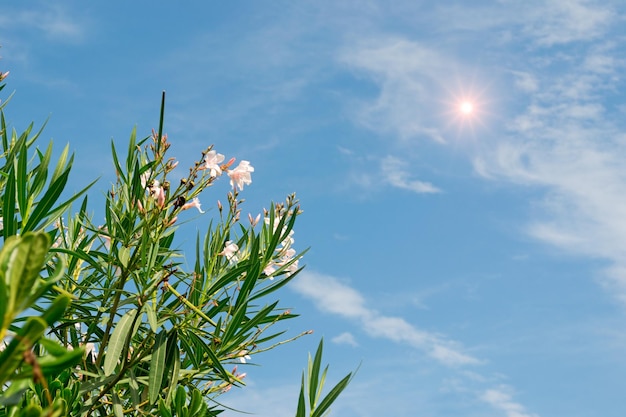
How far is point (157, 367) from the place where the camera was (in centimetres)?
260

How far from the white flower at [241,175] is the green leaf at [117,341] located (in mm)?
735

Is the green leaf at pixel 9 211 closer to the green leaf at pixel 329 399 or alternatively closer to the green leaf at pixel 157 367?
the green leaf at pixel 157 367

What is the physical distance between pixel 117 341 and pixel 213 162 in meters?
0.79

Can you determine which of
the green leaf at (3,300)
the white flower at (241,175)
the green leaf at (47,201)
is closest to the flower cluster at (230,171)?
the white flower at (241,175)

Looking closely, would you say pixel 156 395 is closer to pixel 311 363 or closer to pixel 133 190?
pixel 311 363

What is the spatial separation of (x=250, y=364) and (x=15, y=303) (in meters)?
2.40

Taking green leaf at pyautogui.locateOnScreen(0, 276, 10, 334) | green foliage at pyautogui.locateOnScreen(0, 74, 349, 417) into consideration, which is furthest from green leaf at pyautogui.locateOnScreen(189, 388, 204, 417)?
green leaf at pyautogui.locateOnScreen(0, 276, 10, 334)

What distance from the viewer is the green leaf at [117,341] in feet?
8.07

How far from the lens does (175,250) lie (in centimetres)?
279

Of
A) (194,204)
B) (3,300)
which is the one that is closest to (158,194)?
(194,204)

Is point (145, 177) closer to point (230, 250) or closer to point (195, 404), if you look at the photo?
point (230, 250)

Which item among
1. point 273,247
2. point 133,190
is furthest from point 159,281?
point 273,247

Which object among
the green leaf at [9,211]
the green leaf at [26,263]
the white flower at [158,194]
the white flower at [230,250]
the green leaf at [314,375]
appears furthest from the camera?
the white flower at [230,250]

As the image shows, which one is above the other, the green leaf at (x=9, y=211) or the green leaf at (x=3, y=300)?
the green leaf at (x=9, y=211)
